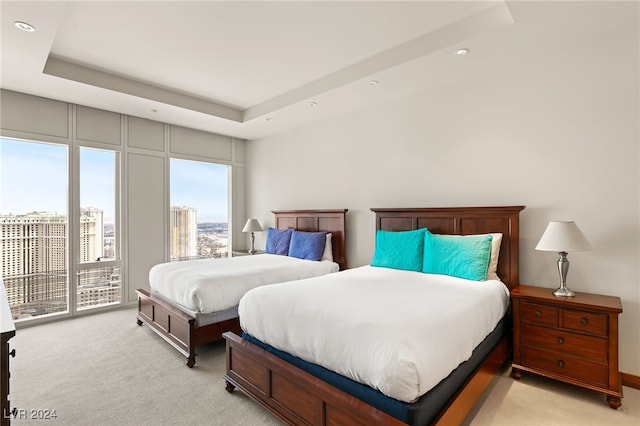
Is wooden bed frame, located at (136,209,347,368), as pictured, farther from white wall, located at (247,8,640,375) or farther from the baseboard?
the baseboard

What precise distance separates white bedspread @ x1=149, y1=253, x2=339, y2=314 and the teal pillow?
4.78 feet

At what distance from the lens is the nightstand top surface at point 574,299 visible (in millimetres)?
2289

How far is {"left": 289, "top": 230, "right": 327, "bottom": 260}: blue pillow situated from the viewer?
4379 millimetres

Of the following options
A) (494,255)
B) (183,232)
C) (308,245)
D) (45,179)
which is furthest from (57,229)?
(494,255)

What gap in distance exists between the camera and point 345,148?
4543mm

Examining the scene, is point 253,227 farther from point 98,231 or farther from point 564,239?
point 564,239

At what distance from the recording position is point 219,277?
3.15 m

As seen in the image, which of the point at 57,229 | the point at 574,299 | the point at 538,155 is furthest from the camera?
the point at 57,229

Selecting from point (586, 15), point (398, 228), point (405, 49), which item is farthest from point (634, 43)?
point (398, 228)

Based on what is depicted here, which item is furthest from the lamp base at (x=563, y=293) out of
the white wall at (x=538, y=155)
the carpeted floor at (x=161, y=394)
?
the carpeted floor at (x=161, y=394)

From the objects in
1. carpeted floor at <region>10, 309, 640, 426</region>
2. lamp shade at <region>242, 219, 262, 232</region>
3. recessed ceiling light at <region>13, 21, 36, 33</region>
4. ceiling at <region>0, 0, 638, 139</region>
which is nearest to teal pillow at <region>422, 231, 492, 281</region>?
carpeted floor at <region>10, 309, 640, 426</region>

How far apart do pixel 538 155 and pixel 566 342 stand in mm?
1607

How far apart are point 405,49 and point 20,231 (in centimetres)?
491

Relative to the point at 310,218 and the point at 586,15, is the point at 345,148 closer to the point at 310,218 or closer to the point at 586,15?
the point at 310,218
